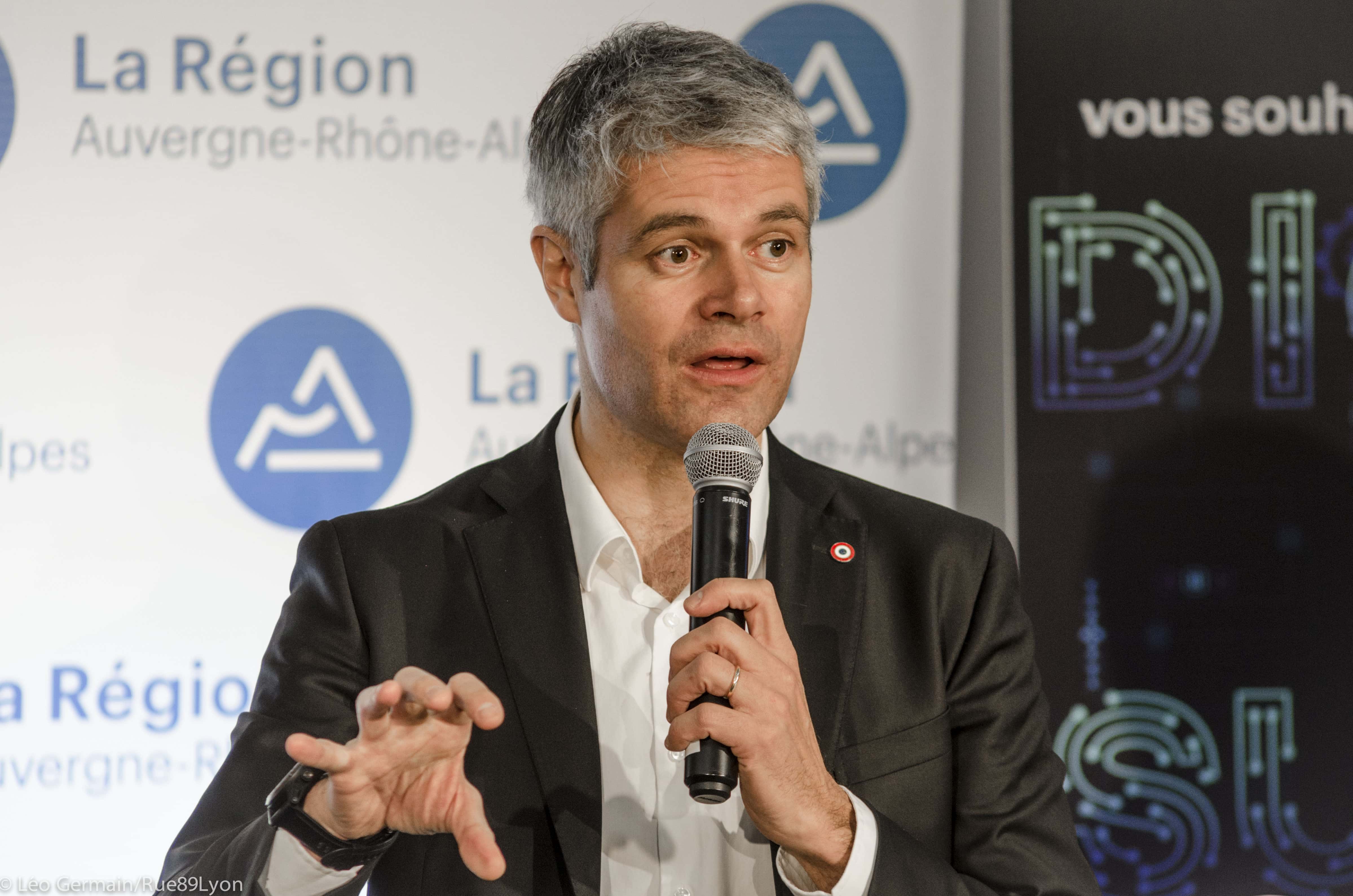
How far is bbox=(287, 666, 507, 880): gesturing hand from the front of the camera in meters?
1.46

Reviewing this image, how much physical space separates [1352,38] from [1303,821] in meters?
2.03

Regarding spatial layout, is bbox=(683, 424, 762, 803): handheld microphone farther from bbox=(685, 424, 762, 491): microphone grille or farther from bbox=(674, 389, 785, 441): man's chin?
bbox=(674, 389, 785, 441): man's chin

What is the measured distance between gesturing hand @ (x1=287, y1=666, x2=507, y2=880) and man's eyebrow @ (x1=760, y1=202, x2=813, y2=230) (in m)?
0.91

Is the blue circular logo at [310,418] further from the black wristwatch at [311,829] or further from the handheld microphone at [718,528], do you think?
the handheld microphone at [718,528]

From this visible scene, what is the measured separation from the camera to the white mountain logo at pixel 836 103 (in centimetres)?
324

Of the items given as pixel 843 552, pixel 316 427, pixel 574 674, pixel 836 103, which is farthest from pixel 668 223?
pixel 316 427

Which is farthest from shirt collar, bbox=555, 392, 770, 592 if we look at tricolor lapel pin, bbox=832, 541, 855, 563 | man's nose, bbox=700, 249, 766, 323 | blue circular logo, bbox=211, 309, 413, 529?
blue circular logo, bbox=211, 309, 413, 529

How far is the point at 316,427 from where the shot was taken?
3.27 m

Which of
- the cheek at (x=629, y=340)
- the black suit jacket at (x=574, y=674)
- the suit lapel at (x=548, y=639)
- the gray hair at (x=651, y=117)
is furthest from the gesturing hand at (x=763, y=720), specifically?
the gray hair at (x=651, y=117)

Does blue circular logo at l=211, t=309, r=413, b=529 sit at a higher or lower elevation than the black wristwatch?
higher

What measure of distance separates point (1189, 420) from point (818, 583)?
5.27ft

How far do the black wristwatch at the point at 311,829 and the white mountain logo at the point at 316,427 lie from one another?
1.66 m

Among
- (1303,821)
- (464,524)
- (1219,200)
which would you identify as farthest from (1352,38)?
(464,524)

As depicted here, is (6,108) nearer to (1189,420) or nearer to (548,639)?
(548,639)
